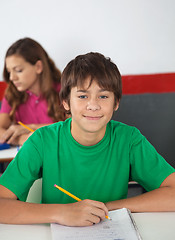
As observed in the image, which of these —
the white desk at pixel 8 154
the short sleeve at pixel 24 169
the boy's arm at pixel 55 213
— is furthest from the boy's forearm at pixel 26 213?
the white desk at pixel 8 154

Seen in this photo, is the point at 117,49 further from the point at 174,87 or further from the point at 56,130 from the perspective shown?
the point at 56,130

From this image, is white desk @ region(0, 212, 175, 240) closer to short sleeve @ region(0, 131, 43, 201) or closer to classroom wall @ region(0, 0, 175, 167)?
short sleeve @ region(0, 131, 43, 201)

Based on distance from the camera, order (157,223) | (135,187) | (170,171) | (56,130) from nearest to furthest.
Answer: (157,223)
(170,171)
(56,130)
(135,187)

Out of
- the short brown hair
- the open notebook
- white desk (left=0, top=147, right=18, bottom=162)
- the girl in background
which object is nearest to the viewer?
the open notebook

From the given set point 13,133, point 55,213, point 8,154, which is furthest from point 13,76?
point 55,213

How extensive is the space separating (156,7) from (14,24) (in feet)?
3.56

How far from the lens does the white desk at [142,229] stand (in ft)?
2.78

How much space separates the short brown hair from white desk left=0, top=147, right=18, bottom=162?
657mm

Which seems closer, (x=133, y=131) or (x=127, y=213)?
(x=127, y=213)

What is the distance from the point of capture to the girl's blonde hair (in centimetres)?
223

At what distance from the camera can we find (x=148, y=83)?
2582 mm

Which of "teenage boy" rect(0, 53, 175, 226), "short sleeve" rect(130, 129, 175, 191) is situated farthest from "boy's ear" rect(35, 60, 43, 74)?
"short sleeve" rect(130, 129, 175, 191)

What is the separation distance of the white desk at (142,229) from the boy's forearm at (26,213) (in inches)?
0.6

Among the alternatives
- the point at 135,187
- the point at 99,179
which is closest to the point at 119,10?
the point at 135,187
